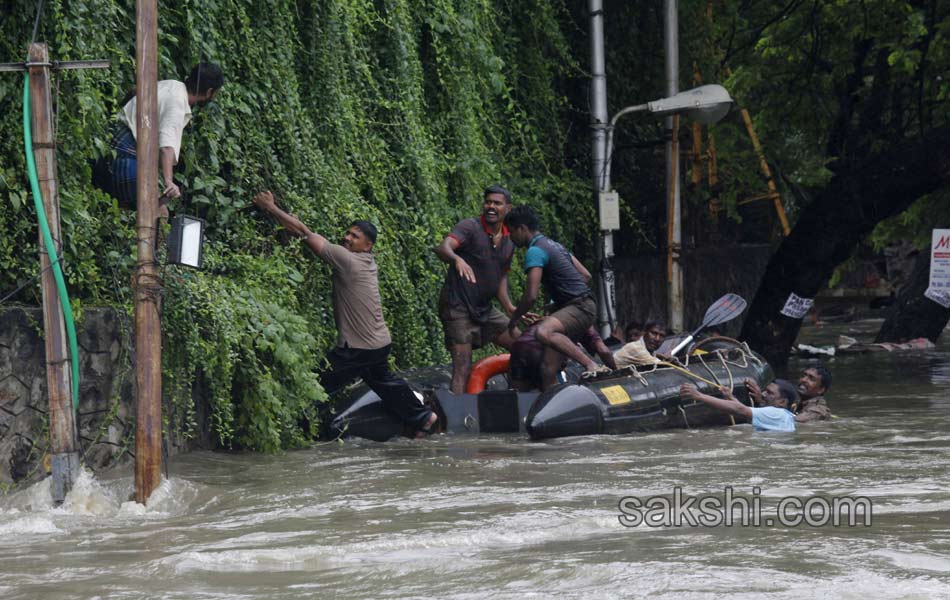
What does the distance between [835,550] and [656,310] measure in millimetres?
13141

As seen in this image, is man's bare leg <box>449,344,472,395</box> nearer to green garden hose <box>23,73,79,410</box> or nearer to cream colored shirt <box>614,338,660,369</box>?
cream colored shirt <box>614,338,660,369</box>

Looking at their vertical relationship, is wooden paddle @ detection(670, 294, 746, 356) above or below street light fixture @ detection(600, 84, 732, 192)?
below

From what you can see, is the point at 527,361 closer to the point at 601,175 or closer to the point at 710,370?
the point at 710,370

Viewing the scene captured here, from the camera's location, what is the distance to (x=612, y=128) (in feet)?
55.7

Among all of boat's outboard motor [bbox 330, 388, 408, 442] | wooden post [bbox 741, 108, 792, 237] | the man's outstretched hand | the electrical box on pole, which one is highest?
wooden post [bbox 741, 108, 792, 237]

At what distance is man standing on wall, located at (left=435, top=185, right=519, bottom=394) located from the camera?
40.5 ft

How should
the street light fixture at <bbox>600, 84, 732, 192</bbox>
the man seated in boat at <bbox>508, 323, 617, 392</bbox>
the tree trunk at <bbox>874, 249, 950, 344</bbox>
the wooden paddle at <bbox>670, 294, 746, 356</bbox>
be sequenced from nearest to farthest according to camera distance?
the man seated in boat at <bbox>508, 323, 617, 392</bbox>
the wooden paddle at <bbox>670, 294, 746, 356</bbox>
the street light fixture at <bbox>600, 84, 732, 192</bbox>
the tree trunk at <bbox>874, 249, 950, 344</bbox>

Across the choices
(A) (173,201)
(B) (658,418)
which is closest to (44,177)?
(A) (173,201)

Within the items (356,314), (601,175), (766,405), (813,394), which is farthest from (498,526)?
(601,175)

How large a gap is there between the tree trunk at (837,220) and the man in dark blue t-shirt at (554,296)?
5831 mm

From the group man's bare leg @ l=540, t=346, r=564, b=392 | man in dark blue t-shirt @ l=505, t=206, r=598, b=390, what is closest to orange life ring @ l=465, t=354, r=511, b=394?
man in dark blue t-shirt @ l=505, t=206, r=598, b=390

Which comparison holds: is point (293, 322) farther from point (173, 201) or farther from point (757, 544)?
point (757, 544)

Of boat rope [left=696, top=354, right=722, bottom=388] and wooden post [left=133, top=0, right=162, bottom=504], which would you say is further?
boat rope [left=696, top=354, right=722, bottom=388]

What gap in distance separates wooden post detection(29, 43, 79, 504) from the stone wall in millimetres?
480
